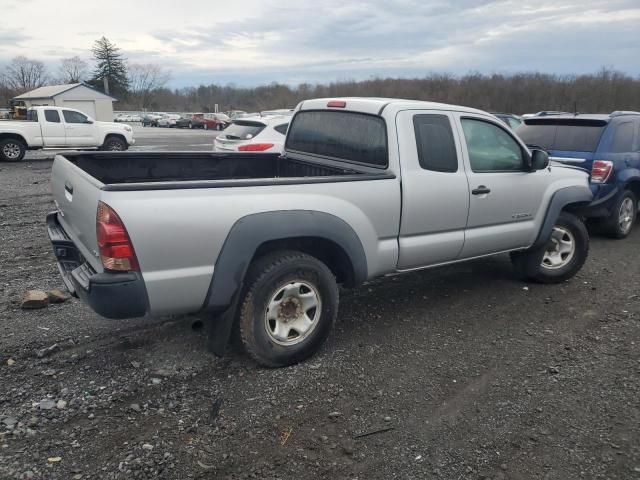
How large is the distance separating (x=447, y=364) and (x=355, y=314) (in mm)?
1103

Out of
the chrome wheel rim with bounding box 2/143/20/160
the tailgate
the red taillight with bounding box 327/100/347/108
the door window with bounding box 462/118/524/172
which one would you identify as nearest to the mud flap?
the tailgate

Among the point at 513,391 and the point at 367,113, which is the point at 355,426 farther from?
the point at 367,113

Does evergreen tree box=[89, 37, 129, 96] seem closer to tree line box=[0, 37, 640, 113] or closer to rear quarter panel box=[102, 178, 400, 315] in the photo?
tree line box=[0, 37, 640, 113]

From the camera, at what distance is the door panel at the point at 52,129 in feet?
56.2

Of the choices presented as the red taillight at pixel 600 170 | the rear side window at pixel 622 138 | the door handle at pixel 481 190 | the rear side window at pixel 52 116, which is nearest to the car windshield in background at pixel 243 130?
the red taillight at pixel 600 170

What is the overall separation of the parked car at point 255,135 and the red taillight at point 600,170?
4872 mm

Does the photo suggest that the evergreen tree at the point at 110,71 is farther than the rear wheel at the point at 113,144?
Yes

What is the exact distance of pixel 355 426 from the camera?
3082 mm

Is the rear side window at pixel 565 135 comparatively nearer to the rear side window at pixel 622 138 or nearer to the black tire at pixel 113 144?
the rear side window at pixel 622 138

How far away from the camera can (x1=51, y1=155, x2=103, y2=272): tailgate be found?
121 inches

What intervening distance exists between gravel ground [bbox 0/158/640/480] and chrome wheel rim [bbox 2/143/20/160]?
13.7 metres

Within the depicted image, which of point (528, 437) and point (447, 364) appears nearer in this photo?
point (528, 437)

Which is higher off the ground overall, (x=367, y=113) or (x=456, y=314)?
(x=367, y=113)

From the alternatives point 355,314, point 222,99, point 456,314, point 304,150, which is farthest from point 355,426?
point 222,99
